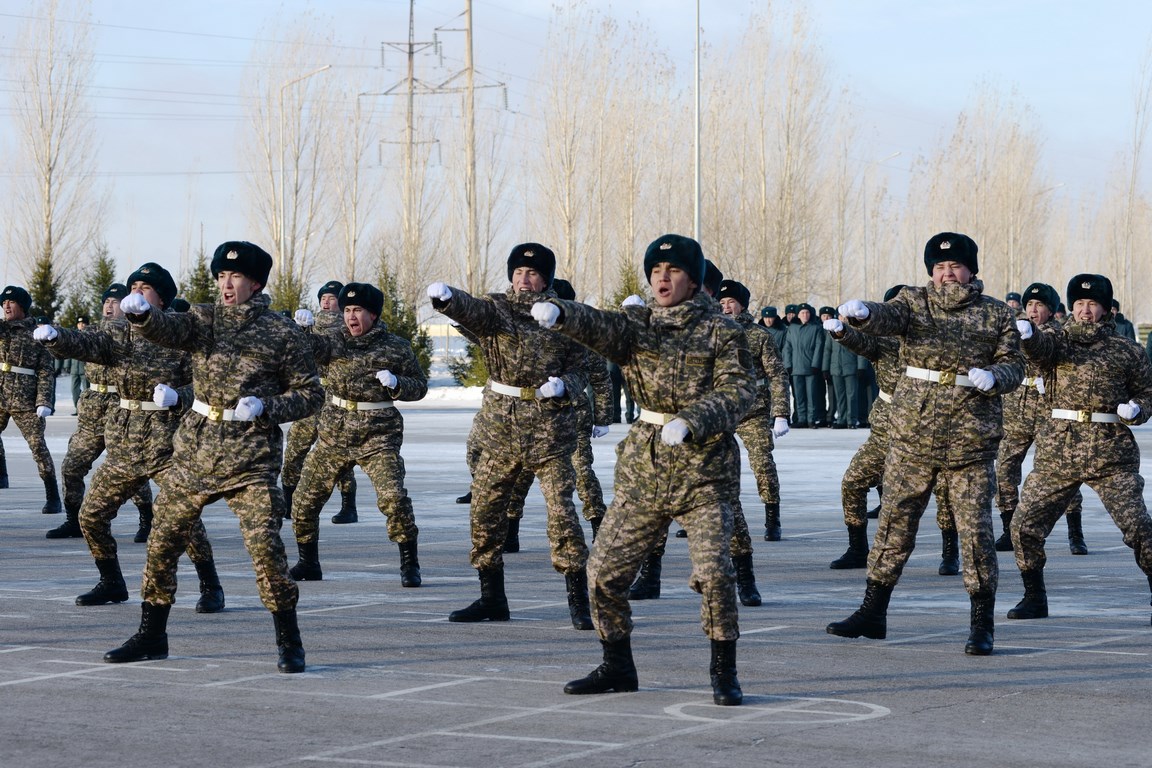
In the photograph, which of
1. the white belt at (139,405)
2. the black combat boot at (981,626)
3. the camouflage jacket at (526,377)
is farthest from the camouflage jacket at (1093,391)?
the white belt at (139,405)

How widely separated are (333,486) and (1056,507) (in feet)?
14.9

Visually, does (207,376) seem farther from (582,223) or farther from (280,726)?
(582,223)

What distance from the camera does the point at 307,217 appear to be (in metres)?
57.8

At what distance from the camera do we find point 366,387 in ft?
39.1

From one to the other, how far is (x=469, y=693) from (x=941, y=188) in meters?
68.6

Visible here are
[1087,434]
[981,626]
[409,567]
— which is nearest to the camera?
[981,626]

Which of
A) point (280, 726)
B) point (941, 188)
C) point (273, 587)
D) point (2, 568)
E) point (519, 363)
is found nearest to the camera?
point (280, 726)

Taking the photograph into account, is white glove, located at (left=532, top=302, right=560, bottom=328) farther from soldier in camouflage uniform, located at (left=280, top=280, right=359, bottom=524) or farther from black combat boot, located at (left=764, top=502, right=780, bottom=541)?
soldier in camouflage uniform, located at (left=280, top=280, right=359, bottom=524)

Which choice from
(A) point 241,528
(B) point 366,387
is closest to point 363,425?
(B) point 366,387

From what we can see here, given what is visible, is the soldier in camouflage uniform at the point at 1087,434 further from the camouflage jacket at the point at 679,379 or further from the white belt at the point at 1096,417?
the camouflage jacket at the point at 679,379

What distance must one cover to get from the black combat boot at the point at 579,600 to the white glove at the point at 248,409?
2.20m

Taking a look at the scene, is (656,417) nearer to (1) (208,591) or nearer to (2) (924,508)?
(2) (924,508)

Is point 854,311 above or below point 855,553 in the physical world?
above

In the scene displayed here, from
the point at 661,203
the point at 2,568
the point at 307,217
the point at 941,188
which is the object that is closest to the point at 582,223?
the point at 661,203
